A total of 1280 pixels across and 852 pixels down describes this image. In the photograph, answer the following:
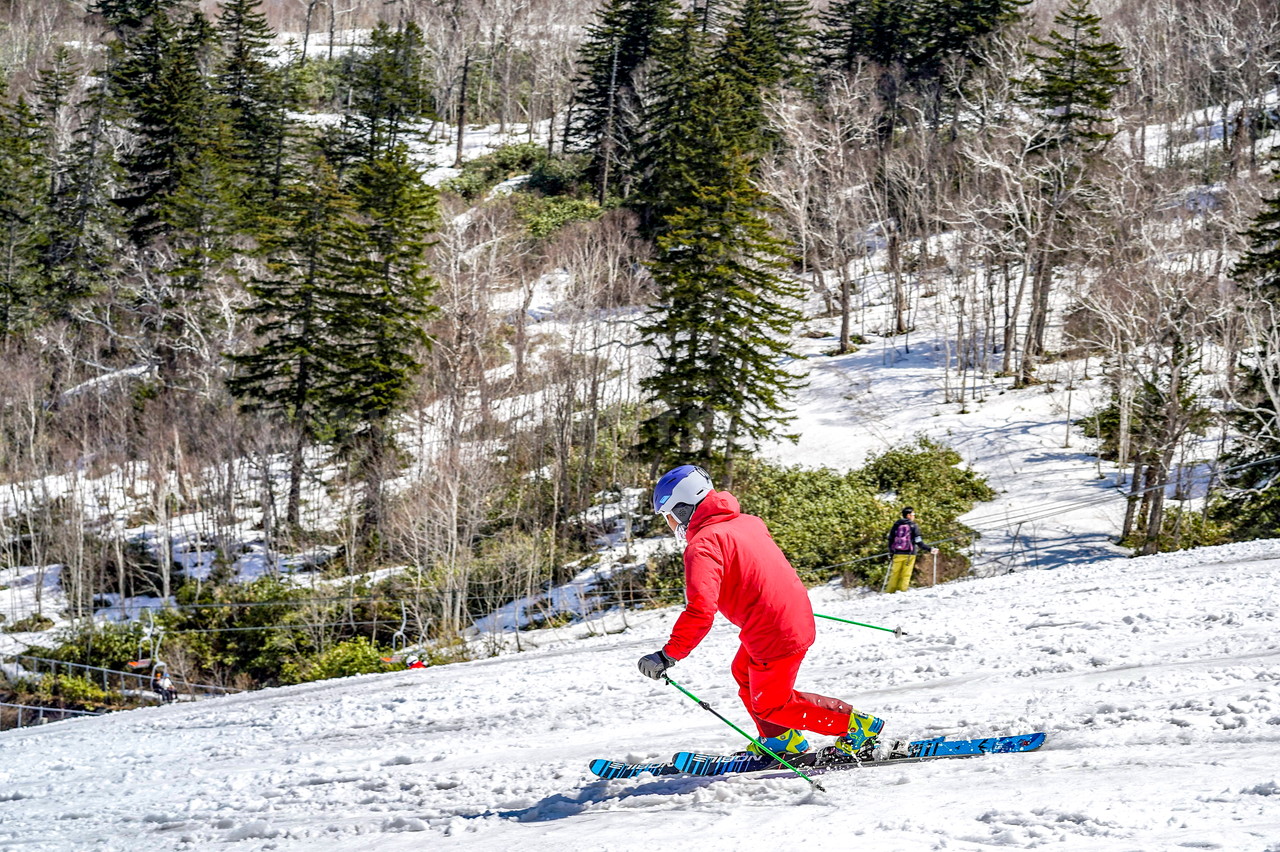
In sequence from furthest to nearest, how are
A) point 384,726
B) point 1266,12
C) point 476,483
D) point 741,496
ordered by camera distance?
point 1266,12 < point 741,496 < point 476,483 < point 384,726

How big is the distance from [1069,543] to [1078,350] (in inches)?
533

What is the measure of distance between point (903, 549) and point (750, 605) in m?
9.90

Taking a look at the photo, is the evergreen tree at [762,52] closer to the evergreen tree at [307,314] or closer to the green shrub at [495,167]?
the green shrub at [495,167]

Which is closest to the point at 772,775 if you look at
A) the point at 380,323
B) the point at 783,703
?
the point at 783,703

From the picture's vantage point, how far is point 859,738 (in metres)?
5.68

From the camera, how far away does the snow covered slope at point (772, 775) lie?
4.62 meters

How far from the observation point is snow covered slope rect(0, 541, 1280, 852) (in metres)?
4.62

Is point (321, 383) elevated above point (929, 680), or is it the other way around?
point (929, 680)

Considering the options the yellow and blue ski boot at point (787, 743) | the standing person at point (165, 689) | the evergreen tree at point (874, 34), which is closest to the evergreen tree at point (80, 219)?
the standing person at point (165, 689)

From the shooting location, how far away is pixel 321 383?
33281mm

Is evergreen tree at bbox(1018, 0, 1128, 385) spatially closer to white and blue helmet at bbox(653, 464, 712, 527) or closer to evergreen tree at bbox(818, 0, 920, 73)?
evergreen tree at bbox(818, 0, 920, 73)

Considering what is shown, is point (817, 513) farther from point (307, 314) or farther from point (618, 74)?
point (618, 74)

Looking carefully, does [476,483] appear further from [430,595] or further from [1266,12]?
[1266,12]

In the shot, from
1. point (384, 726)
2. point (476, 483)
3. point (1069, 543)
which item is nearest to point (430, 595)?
point (476, 483)
